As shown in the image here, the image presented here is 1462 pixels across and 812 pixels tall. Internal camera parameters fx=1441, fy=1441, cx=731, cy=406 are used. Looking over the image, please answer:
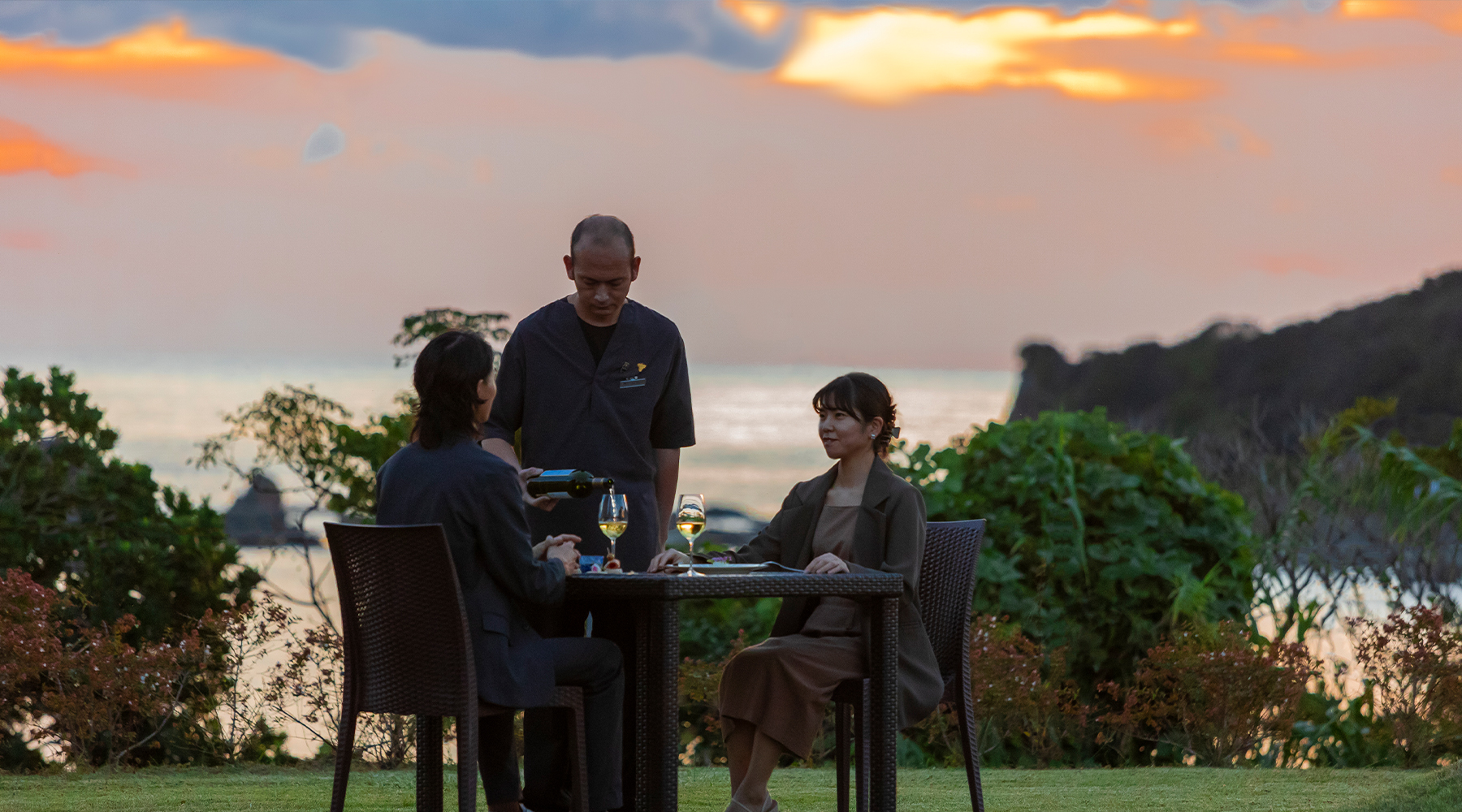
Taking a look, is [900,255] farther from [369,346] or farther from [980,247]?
[369,346]

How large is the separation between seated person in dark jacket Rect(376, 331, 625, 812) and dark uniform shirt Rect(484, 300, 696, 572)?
2.20ft

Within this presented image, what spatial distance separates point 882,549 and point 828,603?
23 cm

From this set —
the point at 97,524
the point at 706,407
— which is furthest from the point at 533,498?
the point at 706,407

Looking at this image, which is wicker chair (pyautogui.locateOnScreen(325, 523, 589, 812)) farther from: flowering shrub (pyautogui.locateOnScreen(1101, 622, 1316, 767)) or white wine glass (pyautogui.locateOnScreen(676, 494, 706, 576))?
flowering shrub (pyautogui.locateOnScreen(1101, 622, 1316, 767))

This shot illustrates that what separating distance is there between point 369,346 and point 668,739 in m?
5.15

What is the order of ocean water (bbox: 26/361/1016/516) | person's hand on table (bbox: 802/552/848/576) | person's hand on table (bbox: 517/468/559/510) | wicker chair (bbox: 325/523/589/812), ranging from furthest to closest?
1. ocean water (bbox: 26/361/1016/516)
2. person's hand on table (bbox: 517/468/559/510)
3. person's hand on table (bbox: 802/552/848/576)
4. wicker chair (bbox: 325/523/589/812)

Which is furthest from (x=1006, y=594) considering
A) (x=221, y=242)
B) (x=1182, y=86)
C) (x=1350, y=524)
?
(x=221, y=242)

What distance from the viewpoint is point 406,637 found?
3332 mm

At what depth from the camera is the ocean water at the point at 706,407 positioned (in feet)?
24.4

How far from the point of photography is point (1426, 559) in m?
7.96

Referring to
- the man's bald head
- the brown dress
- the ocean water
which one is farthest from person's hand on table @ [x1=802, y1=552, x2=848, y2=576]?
the ocean water

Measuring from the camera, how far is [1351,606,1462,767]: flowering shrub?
6203 mm

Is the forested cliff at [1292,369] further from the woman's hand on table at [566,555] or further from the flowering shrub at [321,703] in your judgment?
the woman's hand on table at [566,555]

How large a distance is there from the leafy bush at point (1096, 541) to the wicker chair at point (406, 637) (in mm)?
3759
